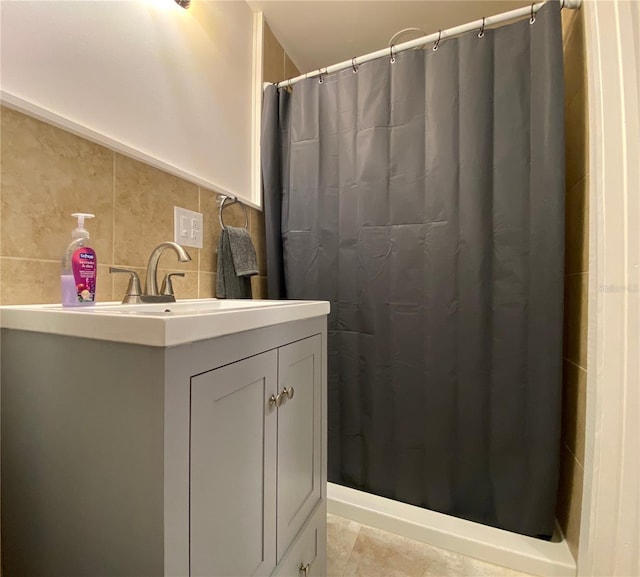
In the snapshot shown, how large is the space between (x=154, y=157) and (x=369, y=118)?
84cm

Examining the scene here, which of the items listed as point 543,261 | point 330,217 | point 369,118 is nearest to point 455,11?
point 369,118

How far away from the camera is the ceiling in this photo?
4.64ft

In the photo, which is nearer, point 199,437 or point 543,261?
point 199,437

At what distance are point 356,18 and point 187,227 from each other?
1.32 m

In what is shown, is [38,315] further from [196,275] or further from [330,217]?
[330,217]

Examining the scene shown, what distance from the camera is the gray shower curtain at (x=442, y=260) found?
3.47ft

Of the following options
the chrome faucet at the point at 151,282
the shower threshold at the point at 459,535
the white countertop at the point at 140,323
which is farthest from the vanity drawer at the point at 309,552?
the chrome faucet at the point at 151,282

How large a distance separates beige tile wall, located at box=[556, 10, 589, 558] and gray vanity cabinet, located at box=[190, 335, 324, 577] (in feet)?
2.87

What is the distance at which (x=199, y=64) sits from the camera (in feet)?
3.76

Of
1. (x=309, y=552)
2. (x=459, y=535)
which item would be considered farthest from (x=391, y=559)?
(x=309, y=552)

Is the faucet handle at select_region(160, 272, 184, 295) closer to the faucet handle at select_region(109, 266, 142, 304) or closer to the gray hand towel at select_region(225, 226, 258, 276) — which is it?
the faucet handle at select_region(109, 266, 142, 304)

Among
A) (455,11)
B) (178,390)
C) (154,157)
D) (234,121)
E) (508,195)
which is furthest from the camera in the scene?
(455,11)

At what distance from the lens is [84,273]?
2.26 feet

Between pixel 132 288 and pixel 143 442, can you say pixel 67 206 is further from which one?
pixel 143 442
